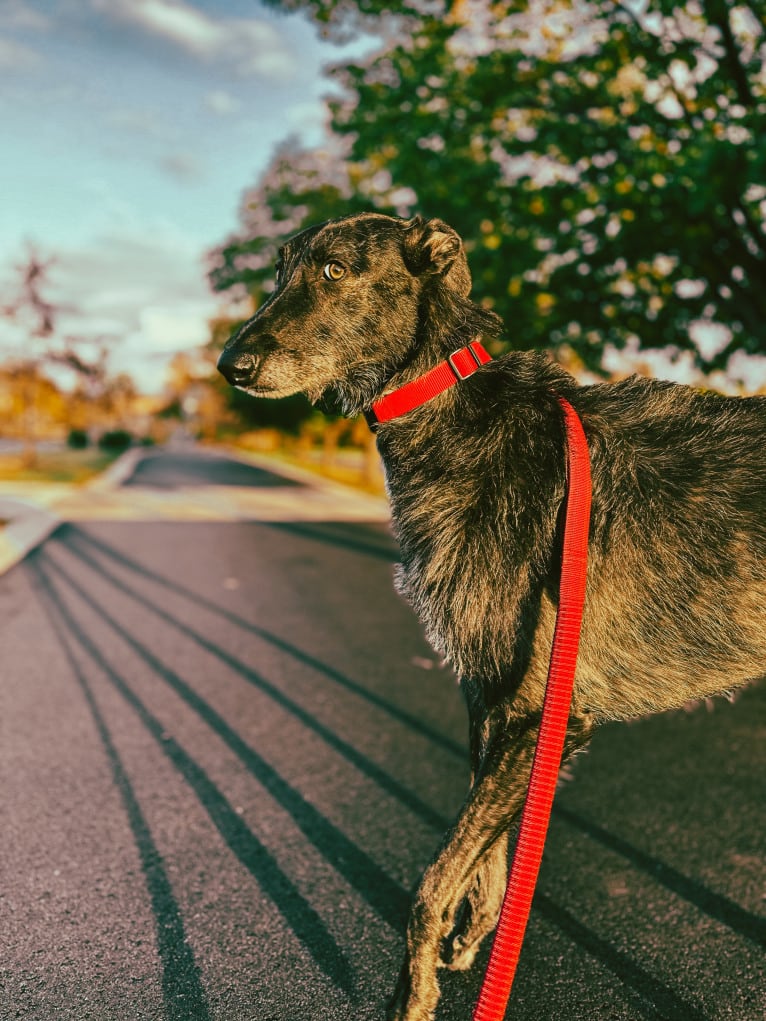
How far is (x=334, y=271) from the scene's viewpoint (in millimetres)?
2328

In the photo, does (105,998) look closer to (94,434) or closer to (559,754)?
(559,754)

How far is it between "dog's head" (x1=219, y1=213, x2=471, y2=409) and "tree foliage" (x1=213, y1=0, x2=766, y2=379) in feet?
22.6

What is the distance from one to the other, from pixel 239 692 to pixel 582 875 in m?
2.86

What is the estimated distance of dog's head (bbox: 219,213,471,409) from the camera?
7.47 ft

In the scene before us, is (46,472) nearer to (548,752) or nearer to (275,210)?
(275,210)

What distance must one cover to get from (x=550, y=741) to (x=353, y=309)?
1334 millimetres

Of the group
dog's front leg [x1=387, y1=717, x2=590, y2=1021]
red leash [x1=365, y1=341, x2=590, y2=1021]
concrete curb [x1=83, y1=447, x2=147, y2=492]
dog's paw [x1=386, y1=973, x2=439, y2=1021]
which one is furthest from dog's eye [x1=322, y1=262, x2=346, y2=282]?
concrete curb [x1=83, y1=447, x2=147, y2=492]

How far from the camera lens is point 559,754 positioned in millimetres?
1775

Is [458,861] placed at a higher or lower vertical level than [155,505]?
higher

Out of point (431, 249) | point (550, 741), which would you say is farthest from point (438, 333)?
point (550, 741)

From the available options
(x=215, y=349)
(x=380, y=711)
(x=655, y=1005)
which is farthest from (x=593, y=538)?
(x=215, y=349)

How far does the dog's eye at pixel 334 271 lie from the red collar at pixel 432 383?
40cm

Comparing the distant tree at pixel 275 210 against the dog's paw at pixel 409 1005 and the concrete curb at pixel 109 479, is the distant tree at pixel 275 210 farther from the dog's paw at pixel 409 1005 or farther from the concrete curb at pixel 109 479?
the dog's paw at pixel 409 1005

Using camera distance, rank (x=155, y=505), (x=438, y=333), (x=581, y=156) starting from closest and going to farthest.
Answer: (x=438, y=333) < (x=581, y=156) < (x=155, y=505)
